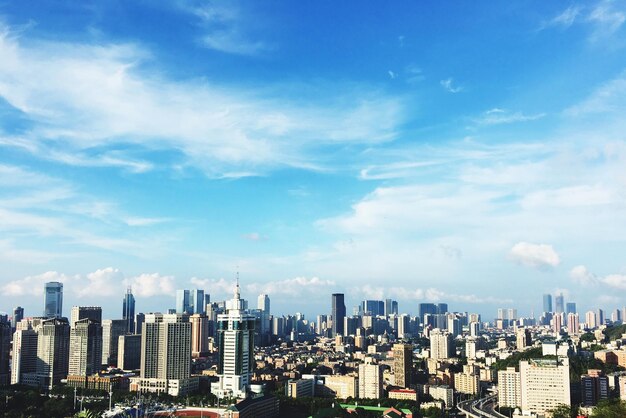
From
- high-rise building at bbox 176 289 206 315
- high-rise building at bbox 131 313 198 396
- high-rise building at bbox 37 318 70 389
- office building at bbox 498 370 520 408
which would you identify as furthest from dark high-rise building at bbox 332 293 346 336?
office building at bbox 498 370 520 408

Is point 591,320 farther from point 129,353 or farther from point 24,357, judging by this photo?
point 24,357

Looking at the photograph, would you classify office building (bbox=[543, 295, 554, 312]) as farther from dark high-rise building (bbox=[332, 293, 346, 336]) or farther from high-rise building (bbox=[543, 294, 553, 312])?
dark high-rise building (bbox=[332, 293, 346, 336])

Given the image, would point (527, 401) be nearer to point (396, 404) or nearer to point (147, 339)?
point (396, 404)

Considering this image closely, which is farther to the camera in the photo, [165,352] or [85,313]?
[85,313]

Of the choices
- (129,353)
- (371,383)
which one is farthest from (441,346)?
(129,353)

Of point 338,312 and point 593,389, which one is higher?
point 338,312

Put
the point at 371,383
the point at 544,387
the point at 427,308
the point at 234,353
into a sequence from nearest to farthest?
the point at 544,387, the point at 234,353, the point at 371,383, the point at 427,308
